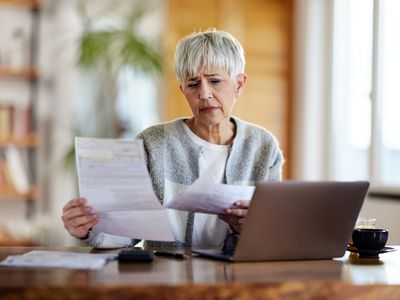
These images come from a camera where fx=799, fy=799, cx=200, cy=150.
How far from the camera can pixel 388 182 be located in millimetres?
4734

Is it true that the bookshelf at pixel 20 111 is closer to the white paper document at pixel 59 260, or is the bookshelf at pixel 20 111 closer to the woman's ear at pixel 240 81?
the woman's ear at pixel 240 81

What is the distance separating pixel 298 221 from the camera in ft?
6.49

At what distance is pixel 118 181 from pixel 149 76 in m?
3.68

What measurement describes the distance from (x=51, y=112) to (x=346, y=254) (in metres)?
3.75

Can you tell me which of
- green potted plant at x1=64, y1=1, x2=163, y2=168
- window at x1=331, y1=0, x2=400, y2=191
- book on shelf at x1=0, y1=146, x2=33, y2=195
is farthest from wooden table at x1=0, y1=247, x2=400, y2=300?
book on shelf at x1=0, y1=146, x2=33, y2=195

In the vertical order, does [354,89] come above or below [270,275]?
above

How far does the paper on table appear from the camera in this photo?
1964 millimetres

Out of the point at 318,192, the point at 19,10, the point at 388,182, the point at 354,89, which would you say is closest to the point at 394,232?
the point at 388,182

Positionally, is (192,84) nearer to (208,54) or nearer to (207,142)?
(208,54)

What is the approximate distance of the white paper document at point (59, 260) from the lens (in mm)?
1818

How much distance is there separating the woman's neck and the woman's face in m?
0.08

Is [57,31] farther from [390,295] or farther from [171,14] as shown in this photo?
[390,295]

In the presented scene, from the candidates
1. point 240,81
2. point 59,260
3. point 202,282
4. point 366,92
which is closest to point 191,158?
point 240,81

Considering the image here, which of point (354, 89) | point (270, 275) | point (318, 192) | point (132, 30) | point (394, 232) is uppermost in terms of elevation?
point (132, 30)
